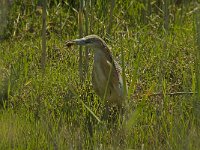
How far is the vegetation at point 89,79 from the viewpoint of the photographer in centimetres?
361

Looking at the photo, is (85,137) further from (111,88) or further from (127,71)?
(127,71)

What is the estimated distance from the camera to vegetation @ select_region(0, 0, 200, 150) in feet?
11.8

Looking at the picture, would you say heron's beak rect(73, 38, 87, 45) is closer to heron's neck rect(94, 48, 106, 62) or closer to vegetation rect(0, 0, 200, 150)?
heron's neck rect(94, 48, 106, 62)

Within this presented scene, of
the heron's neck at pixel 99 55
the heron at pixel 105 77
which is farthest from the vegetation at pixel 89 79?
the heron's neck at pixel 99 55

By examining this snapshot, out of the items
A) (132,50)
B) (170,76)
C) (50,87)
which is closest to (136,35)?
(132,50)

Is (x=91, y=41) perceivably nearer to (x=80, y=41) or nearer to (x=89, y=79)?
(x=80, y=41)

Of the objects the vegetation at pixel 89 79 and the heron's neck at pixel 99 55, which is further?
the heron's neck at pixel 99 55

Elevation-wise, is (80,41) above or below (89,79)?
above

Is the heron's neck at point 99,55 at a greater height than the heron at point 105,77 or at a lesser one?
greater

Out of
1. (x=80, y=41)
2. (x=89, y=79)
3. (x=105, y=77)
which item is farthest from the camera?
(x=89, y=79)

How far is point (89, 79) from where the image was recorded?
187 inches

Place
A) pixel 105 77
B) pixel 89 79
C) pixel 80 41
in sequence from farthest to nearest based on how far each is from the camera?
pixel 89 79 < pixel 105 77 < pixel 80 41

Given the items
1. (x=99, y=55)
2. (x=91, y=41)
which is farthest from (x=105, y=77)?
(x=91, y=41)

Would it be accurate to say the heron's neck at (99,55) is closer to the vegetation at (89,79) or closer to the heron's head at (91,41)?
the heron's head at (91,41)
